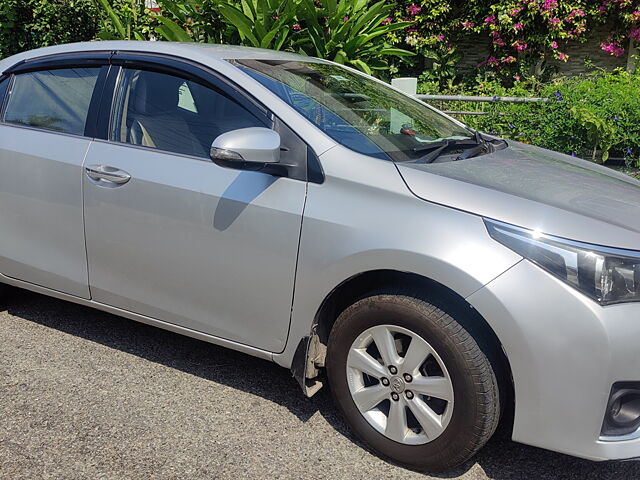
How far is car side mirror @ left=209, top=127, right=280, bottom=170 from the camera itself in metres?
2.67

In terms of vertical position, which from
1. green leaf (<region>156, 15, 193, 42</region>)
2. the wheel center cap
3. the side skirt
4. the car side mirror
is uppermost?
green leaf (<region>156, 15, 193, 42</region>)

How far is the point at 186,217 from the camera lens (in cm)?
293

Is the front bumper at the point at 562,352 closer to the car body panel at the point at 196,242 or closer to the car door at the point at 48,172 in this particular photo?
the car body panel at the point at 196,242

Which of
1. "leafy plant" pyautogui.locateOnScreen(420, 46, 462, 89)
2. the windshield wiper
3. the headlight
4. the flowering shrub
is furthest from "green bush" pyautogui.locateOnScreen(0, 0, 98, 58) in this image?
the headlight

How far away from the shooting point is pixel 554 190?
266cm

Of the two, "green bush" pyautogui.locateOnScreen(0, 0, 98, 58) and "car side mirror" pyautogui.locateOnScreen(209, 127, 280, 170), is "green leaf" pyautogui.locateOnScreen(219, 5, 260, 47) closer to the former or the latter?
"green bush" pyautogui.locateOnScreen(0, 0, 98, 58)

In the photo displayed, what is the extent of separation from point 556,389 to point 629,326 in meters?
0.32

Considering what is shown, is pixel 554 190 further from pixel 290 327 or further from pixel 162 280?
pixel 162 280

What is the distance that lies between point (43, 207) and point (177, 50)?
1.05 m

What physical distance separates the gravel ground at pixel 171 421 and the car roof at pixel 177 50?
62.2 inches

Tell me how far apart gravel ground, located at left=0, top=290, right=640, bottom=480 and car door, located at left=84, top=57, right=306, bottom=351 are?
37 centimetres

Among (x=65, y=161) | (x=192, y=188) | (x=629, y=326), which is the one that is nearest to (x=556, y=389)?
(x=629, y=326)

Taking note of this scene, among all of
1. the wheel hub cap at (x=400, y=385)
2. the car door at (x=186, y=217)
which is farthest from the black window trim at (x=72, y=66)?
the wheel hub cap at (x=400, y=385)

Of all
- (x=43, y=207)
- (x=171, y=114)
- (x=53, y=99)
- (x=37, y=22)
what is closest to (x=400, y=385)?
(x=171, y=114)
